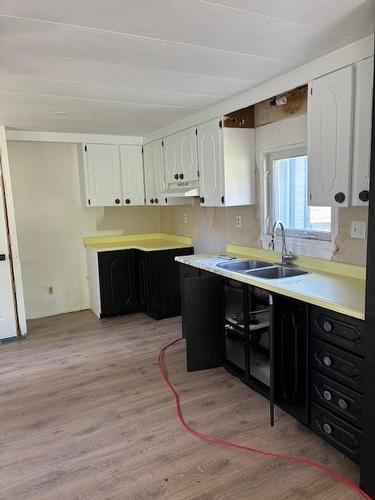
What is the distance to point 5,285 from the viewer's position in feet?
12.5

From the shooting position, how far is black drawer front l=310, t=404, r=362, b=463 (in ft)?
6.12

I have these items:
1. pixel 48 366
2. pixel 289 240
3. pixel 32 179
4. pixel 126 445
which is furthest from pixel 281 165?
pixel 32 179

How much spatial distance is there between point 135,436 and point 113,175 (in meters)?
3.22

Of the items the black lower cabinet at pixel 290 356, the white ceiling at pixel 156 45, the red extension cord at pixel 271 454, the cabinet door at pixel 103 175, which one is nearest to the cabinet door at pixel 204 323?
the red extension cord at pixel 271 454

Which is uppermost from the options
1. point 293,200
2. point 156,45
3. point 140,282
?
point 156,45

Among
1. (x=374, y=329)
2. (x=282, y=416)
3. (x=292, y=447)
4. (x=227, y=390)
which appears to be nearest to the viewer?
(x=374, y=329)

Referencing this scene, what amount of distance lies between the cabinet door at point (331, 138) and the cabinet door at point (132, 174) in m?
2.85

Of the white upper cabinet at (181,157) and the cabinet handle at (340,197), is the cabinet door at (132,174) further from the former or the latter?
the cabinet handle at (340,197)

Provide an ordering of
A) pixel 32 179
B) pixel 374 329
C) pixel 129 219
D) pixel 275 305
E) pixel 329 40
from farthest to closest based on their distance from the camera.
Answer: pixel 129 219
pixel 32 179
pixel 275 305
pixel 329 40
pixel 374 329

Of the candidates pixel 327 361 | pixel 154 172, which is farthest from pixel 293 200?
pixel 154 172

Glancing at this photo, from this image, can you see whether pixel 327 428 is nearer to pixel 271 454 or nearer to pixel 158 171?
pixel 271 454

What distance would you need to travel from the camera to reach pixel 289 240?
3.06 m

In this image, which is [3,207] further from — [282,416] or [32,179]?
[282,416]

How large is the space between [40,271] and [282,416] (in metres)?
3.39
